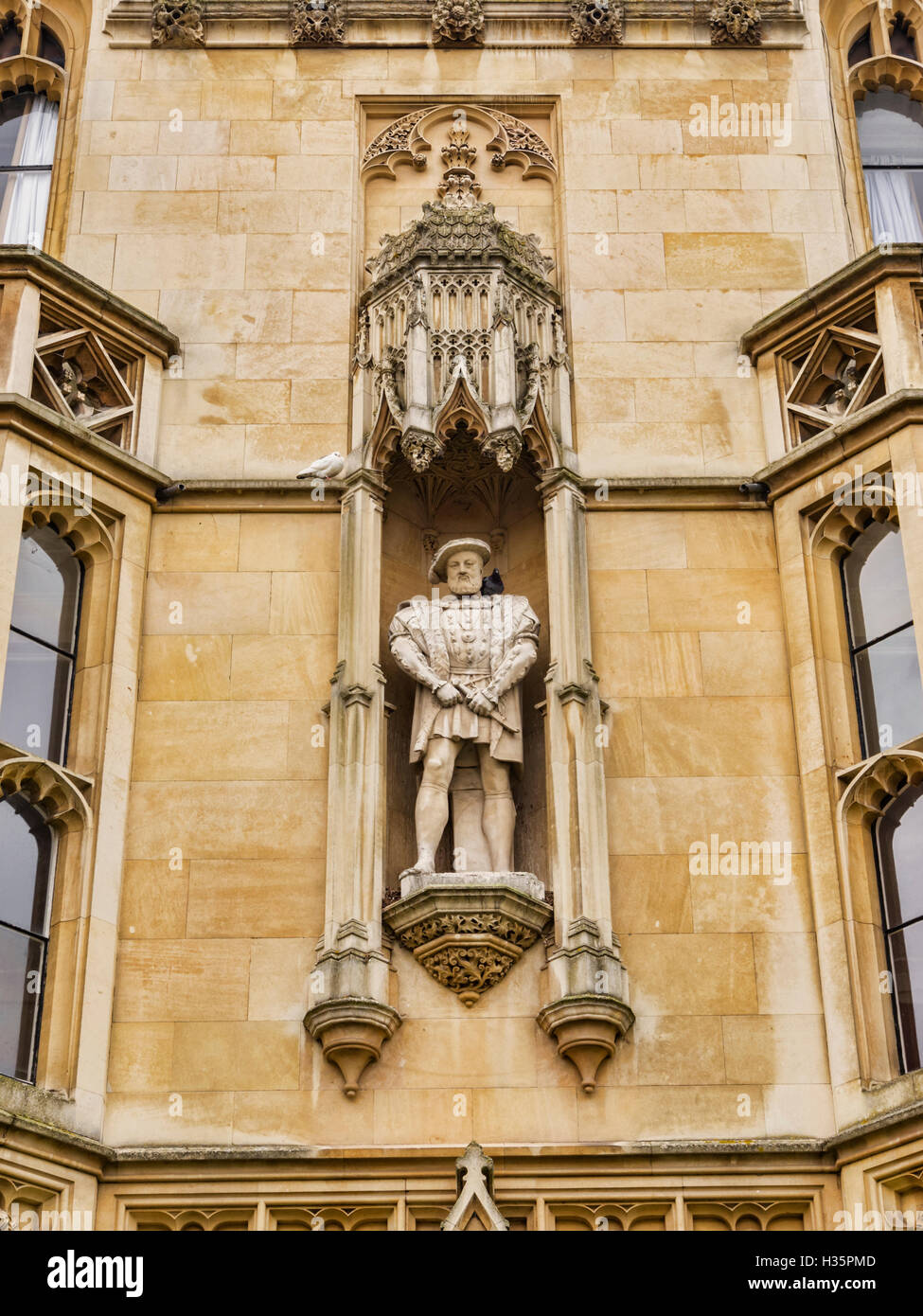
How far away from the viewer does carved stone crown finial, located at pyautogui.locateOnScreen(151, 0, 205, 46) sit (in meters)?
20.0

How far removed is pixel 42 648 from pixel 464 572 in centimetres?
290

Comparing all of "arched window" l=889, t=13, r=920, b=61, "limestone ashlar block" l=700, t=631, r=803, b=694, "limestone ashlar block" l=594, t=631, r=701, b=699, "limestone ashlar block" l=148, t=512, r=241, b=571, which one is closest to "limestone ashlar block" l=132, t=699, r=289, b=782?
"limestone ashlar block" l=148, t=512, r=241, b=571

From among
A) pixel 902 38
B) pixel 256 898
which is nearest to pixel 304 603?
pixel 256 898

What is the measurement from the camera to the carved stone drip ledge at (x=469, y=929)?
50.4 feet

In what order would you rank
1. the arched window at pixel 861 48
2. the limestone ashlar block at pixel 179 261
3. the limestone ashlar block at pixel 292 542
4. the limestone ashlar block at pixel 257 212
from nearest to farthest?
the limestone ashlar block at pixel 292 542, the limestone ashlar block at pixel 179 261, the limestone ashlar block at pixel 257 212, the arched window at pixel 861 48

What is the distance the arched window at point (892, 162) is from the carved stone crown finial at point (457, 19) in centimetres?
329

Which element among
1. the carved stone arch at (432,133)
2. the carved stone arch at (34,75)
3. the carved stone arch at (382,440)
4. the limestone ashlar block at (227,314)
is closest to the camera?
the carved stone arch at (382,440)

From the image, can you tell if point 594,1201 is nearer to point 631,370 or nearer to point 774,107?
point 631,370

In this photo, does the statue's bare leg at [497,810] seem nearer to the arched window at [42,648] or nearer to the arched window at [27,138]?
the arched window at [42,648]

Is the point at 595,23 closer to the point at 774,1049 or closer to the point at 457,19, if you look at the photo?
the point at 457,19

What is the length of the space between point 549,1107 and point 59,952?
3174 millimetres

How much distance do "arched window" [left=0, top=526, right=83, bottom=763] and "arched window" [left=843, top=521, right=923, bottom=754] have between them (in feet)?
17.4

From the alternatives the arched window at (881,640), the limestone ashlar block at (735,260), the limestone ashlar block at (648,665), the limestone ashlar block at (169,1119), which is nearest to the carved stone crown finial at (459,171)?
the limestone ashlar block at (735,260)
